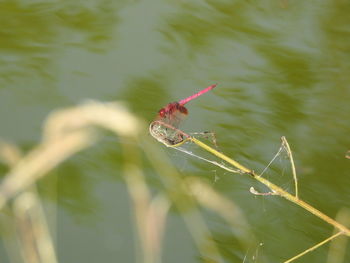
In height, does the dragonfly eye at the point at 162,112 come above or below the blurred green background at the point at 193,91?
above

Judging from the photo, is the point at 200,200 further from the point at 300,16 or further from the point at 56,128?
the point at 300,16

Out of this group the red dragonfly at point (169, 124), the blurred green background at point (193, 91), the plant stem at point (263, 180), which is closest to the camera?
the plant stem at point (263, 180)

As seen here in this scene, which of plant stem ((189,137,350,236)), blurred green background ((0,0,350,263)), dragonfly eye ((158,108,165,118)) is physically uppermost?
dragonfly eye ((158,108,165,118))

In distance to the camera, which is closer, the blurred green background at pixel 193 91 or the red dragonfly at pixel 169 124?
the red dragonfly at pixel 169 124

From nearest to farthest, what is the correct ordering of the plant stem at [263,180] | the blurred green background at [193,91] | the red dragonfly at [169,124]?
the plant stem at [263,180] < the red dragonfly at [169,124] < the blurred green background at [193,91]

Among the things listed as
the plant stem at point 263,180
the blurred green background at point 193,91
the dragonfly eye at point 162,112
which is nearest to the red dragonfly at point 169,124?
the dragonfly eye at point 162,112

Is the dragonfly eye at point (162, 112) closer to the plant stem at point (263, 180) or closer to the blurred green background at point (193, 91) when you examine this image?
the plant stem at point (263, 180)

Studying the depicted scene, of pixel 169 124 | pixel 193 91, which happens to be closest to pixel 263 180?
pixel 169 124

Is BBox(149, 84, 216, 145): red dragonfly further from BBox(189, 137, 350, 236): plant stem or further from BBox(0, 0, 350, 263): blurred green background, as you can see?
BBox(0, 0, 350, 263): blurred green background

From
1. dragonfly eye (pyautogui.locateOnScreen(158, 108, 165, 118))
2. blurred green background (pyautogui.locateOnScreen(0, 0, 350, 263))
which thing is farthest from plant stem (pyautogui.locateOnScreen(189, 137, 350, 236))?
blurred green background (pyautogui.locateOnScreen(0, 0, 350, 263))
